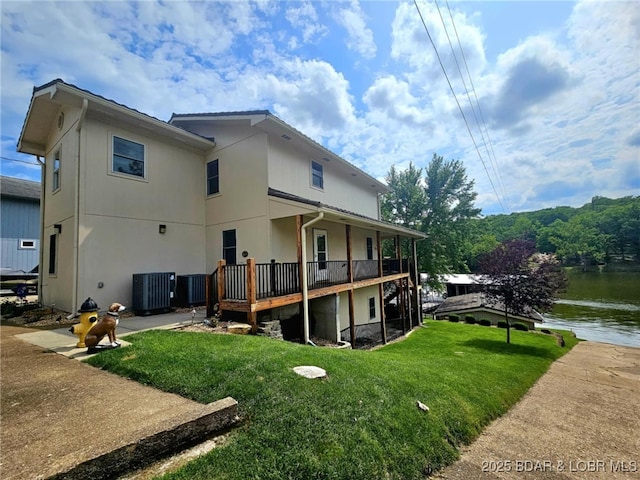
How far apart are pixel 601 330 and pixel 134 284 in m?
29.6

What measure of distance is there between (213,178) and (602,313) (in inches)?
1369

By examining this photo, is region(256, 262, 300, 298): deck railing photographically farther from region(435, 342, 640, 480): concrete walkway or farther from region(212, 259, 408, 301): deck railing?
region(435, 342, 640, 480): concrete walkway

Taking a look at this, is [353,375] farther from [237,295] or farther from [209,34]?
[209,34]

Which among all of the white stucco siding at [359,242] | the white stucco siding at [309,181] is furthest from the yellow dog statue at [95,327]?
the white stucco siding at [359,242]

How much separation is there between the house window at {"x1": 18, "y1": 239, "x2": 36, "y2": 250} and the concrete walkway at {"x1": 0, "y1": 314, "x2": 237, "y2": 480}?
1823cm

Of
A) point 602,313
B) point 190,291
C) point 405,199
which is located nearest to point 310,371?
point 190,291

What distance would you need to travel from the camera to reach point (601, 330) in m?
21.4

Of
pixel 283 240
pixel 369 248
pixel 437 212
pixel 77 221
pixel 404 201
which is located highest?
pixel 404 201

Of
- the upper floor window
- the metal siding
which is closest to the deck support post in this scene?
the upper floor window

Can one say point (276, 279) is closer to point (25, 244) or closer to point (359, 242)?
point (359, 242)

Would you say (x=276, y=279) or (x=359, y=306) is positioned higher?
(x=276, y=279)

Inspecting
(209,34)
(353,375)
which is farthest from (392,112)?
(353,375)

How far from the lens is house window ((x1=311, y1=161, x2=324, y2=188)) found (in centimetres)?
1275

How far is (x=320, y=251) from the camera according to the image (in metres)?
12.3
